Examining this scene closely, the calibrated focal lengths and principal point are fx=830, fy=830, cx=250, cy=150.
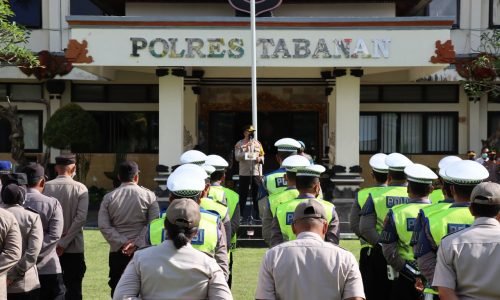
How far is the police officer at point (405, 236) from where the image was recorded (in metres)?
6.41

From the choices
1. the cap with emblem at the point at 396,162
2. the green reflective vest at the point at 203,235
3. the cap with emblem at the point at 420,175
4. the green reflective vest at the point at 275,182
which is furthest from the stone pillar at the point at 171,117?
the green reflective vest at the point at 203,235

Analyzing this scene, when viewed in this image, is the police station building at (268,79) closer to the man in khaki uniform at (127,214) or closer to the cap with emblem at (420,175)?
the man in khaki uniform at (127,214)

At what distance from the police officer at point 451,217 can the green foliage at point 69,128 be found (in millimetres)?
16046

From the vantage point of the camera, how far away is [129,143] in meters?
23.1

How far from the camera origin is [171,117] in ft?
58.1

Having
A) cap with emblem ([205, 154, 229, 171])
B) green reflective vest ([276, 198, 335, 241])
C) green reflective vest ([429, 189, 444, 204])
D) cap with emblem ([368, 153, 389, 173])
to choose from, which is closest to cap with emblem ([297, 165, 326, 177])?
green reflective vest ([276, 198, 335, 241])

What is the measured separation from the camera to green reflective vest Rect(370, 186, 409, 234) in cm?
744

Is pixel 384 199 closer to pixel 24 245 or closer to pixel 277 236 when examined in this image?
pixel 277 236

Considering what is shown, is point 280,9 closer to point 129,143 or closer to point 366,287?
point 129,143

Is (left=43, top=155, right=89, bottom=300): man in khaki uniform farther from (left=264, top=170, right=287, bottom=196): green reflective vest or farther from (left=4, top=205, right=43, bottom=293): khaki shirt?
(left=264, top=170, right=287, bottom=196): green reflective vest

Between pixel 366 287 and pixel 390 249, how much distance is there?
2007 mm

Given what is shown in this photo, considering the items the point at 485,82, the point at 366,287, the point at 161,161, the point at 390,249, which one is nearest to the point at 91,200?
the point at 161,161

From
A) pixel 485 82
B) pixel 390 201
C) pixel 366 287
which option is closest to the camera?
pixel 390 201

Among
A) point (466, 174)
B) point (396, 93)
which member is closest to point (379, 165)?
point (466, 174)
